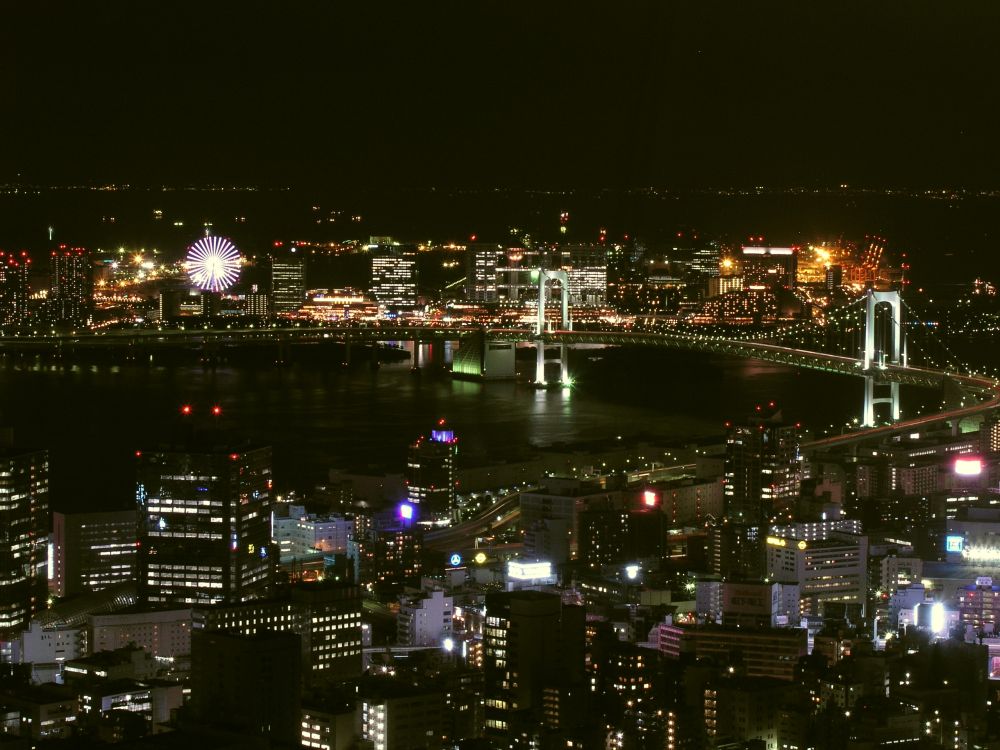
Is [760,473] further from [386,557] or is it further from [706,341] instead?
[706,341]

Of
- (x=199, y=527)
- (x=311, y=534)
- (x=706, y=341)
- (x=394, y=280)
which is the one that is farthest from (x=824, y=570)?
(x=394, y=280)

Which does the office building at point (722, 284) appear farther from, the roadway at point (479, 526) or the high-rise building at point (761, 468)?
the roadway at point (479, 526)

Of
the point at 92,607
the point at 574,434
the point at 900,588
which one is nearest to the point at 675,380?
the point at 574,434

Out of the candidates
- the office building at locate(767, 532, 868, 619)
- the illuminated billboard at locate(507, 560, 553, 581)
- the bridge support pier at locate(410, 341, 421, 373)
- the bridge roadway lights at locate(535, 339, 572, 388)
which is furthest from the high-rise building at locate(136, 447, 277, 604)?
the bridge support pier at locate(410, 341, 421, 373)

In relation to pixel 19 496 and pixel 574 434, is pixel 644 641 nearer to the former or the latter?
pixel 19 496

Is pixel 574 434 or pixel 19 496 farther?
pixel 574 434
